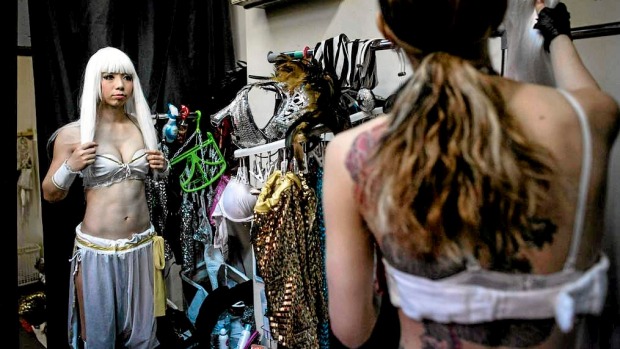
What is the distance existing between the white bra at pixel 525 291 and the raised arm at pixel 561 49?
174 millimetres

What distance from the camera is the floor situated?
9.69 ft

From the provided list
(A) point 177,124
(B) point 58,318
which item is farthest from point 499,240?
(B) point 58,318

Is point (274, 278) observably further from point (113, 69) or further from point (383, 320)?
point (113, 69)

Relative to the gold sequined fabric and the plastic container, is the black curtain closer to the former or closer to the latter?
the plastic container

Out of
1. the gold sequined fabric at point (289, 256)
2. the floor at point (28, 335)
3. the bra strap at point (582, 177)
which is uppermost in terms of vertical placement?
the bra strap at point (582, 177)

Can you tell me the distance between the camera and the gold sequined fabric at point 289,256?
5.03 ft

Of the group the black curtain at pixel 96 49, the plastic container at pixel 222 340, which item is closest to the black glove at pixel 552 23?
the black curtain at pixel 96 49

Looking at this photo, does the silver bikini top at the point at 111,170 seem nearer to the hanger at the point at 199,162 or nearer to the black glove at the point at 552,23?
the hanger at the point at 199,162

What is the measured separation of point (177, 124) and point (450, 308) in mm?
2012

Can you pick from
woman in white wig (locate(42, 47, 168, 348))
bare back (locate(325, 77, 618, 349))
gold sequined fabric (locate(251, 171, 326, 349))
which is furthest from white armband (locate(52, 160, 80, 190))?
bare back (locate(325, 77, 618, 349))

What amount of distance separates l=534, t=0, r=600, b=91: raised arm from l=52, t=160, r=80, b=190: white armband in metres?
1.73

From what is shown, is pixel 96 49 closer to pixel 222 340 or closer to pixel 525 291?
pixel 222 340

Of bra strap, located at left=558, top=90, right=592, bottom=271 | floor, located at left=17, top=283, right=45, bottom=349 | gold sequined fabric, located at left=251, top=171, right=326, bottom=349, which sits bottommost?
floor, located at left=17, top=283, right=45, bottom=349

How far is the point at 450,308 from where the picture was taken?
79cm
